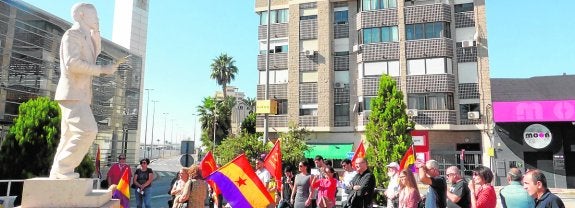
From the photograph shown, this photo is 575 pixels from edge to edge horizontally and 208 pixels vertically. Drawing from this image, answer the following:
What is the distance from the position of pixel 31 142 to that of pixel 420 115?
2202 centimetres

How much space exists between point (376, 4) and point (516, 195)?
25377 mm

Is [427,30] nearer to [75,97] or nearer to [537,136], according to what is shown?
[537,136]

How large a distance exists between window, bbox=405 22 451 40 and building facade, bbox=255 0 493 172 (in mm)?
66

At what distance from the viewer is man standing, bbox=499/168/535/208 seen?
463 centimetres

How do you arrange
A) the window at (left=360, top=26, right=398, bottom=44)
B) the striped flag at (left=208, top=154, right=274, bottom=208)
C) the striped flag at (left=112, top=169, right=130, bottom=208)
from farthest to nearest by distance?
the window at (left=360, top=26, right=398, bottom=44), the striped flag at (left=112, top=169, right=130, bottom=208), the striped flag at (left=208, top=154, right=274, bottom=208)

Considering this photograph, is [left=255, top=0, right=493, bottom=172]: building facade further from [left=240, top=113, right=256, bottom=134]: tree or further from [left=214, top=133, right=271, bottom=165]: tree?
[left=240, top=113, right=256, bottom=134]: tree

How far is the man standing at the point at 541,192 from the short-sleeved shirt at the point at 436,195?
42.4 inches

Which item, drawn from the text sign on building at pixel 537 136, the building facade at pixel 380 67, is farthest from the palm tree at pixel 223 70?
the text sign on building at pixel 537 136

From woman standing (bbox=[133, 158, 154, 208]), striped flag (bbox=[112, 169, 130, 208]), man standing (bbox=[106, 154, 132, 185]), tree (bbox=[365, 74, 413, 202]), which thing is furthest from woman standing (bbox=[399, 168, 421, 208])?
tree (bbox=[365, 74, 413, 202])

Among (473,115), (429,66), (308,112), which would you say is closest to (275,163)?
(473,115)

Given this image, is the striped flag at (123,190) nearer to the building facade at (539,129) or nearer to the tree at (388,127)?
the tree at (388,127)

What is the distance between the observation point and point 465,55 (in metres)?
26.0

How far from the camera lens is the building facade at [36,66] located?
19188mm

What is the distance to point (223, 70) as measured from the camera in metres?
56.3
